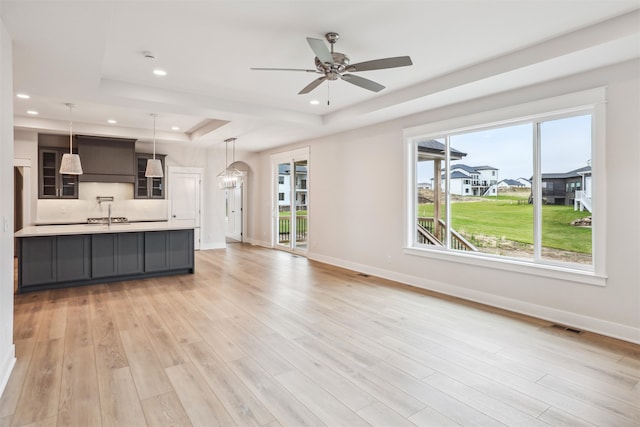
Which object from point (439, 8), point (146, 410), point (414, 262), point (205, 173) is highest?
point (439, 8)

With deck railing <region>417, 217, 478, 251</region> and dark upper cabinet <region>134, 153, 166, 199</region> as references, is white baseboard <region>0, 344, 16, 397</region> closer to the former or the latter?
deck railing <region>417, 217, 478, 251</region>

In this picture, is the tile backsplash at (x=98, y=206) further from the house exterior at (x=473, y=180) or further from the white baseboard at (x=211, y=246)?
the house exterior at (x=473, y=180)

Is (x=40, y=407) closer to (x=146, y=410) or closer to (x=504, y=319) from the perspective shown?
(x=146, y=410)

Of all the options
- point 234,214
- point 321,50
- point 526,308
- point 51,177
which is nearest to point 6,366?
point 321,50

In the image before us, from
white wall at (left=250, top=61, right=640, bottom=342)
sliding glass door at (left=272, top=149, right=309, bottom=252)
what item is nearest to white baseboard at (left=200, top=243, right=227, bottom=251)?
sliding glass door at (left=272, top=149, right=309, bottom=252)

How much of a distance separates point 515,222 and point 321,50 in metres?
3.32

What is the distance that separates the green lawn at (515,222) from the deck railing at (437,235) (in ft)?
0.28

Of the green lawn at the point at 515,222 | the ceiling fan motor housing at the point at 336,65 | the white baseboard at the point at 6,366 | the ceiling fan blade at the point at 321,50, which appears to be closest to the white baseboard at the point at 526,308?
the green lawn at the point at 515,222

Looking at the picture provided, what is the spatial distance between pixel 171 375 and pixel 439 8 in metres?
3.57

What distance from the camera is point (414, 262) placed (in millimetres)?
5418

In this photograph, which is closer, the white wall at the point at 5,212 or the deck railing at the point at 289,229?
the white wall at the point at 5,212

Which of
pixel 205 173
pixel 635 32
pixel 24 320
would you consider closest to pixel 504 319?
pixel 635 32

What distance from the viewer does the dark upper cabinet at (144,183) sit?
8195 millimetres

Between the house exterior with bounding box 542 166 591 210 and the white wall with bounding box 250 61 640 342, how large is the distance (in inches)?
11.8
